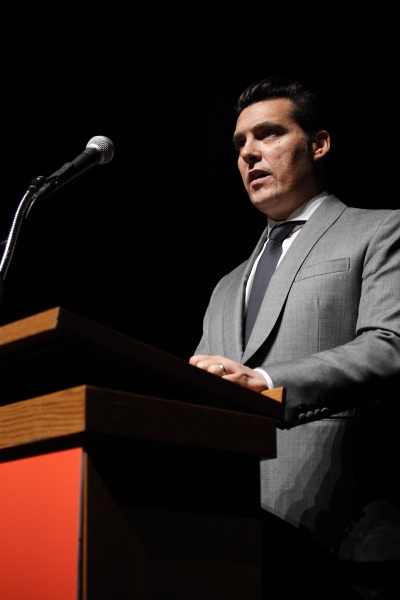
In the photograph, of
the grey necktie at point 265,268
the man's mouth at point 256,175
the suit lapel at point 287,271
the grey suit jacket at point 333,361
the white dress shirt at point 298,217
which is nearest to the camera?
the grey suit jacket at point 333,361

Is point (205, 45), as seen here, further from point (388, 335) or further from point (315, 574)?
point (315, 574)

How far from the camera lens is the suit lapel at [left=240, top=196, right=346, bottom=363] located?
170 cm

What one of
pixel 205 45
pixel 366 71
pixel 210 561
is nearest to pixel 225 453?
pixel 210 561

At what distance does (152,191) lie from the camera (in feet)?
10.6

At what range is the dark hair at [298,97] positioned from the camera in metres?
2.18

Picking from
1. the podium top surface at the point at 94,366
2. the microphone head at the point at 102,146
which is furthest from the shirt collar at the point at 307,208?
the podium top surface at the point at 94,366

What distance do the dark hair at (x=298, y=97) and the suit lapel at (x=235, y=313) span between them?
0.39 meters

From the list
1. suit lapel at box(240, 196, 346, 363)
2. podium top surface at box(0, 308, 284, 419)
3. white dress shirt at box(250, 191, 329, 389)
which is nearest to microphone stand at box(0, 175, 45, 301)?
podium top surface at box(0, 308, 284, 419)

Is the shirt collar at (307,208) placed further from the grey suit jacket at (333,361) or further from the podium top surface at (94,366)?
the podium top surface at (94,366)

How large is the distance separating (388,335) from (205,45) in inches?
84.6

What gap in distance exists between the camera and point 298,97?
86.7 inches

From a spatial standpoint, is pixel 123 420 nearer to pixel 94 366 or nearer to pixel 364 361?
pixel 94 366

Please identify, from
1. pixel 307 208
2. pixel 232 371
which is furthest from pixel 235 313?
pixel 232 371

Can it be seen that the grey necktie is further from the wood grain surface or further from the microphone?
the wood grain surface
